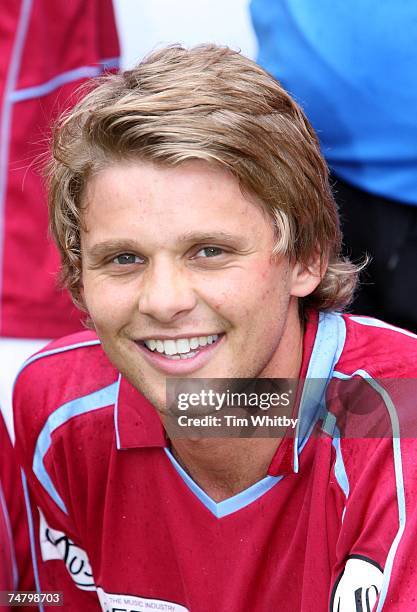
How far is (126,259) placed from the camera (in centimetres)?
200

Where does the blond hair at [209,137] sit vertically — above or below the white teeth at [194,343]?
above

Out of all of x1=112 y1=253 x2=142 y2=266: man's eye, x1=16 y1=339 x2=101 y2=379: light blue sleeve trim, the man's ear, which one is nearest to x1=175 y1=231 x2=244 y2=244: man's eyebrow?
x1=112 y1=253 x2=142 y2=266: man's eye

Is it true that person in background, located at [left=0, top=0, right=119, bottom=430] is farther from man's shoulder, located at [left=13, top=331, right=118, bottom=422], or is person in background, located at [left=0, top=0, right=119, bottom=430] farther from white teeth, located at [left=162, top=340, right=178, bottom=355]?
white teeth, located at [left=162, top=340, right=178, bottom=355]

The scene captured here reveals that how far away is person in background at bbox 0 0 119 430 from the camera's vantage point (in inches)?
124

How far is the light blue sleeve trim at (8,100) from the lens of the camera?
3115 millimetres

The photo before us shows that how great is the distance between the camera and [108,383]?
2355mm

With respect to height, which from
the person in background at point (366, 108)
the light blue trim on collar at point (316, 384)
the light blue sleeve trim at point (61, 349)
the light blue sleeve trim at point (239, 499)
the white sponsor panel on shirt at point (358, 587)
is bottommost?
the white sponsor panel on shirt at point (358, 587)

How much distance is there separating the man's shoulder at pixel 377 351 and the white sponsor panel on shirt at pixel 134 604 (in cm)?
56

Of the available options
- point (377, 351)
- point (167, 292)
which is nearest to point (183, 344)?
point (167, 292)

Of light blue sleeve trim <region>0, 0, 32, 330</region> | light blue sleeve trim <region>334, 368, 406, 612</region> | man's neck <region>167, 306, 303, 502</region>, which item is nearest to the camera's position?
light blue sleeve trim <region>334, 368, 406, 612</region>

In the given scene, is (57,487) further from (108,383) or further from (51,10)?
(51,10)

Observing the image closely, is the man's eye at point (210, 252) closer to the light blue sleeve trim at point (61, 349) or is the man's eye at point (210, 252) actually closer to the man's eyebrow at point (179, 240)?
the man's eyebrow at point (179, 240)

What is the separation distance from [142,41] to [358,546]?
2202 millimetres

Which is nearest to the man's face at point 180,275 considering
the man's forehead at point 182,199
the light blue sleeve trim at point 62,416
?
the man's forehead at point 182,199
